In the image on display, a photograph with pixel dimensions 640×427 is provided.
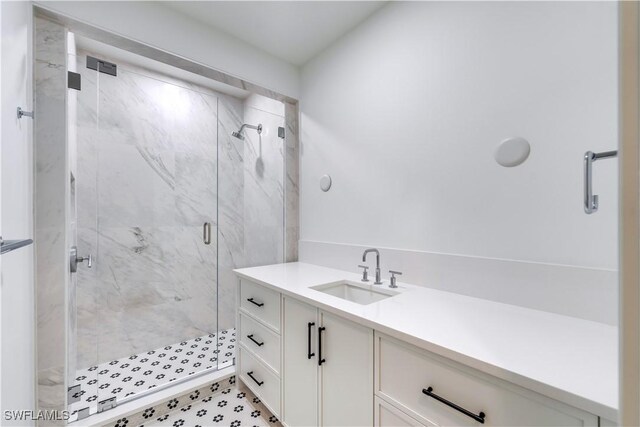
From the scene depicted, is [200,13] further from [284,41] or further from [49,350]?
[49,350]

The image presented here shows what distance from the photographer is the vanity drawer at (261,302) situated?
1.53 metres

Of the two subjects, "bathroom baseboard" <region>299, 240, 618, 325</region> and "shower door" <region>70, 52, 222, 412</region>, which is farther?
"shower door" <region>70, 52, 222, 412</region>

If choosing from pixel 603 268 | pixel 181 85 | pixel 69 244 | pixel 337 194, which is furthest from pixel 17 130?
pixel 603 268

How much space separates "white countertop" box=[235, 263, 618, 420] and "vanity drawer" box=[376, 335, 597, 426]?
0.04 metres

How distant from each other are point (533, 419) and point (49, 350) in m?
2.03

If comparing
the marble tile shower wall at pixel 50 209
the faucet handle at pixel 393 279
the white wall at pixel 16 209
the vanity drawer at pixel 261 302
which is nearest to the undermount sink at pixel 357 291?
the faucet handle at pixel 393 279

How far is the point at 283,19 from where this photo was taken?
185 cm

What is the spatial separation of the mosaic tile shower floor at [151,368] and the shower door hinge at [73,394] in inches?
0.9

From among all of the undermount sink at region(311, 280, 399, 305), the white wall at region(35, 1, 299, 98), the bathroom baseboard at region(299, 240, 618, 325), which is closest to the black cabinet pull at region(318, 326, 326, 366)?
the undermount sink at region(311, 280, 399, 305)

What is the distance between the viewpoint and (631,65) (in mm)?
348

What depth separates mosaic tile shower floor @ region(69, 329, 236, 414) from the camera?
1.78m

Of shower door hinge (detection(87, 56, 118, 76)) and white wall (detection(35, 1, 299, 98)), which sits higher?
white wall (detection(35, 1, 299, 98))

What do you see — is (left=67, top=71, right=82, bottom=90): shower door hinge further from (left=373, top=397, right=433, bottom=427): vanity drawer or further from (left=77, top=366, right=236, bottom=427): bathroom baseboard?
(left=373, top=397, right=433, bottom=427): vanity drawer

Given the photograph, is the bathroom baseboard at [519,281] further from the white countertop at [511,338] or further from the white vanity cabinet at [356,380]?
the white vanity cabinet at [356,380]
